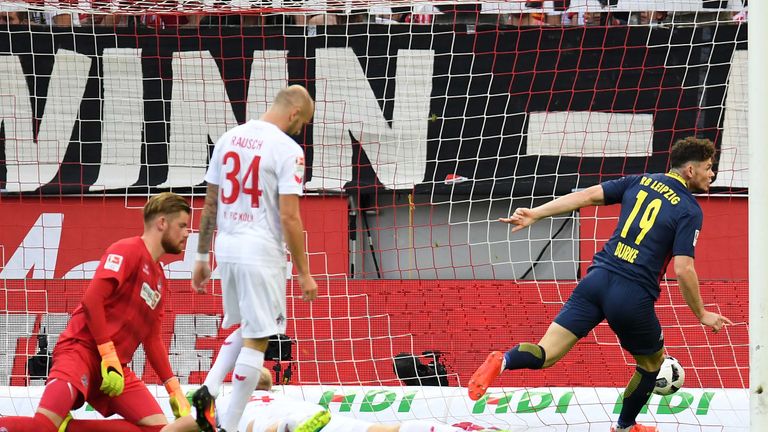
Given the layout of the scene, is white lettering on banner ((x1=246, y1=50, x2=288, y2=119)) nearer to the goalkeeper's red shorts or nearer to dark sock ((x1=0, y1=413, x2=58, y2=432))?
the goalkeeper's red shorts

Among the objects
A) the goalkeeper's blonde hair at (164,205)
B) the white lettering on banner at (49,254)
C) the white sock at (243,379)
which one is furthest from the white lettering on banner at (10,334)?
the white sock at (243,379)

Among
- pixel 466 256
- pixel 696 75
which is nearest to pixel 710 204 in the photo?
pixel 696 75

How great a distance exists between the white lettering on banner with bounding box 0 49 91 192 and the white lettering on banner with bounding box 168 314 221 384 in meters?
2.09

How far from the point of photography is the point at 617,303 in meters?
6.66

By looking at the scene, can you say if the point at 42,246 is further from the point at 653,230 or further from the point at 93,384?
the point at 653,230

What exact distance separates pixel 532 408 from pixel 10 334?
17.1 ft

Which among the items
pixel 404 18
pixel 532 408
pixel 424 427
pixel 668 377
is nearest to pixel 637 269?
pixel 668 377

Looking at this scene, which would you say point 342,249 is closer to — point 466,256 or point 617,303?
point 466,256

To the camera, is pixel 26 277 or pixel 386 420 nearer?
pixel 386 420

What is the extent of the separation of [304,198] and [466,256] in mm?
1867

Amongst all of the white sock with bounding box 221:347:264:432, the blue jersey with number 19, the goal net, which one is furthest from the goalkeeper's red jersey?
the goal net

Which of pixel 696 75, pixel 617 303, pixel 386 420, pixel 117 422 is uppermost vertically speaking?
pixel 696 75

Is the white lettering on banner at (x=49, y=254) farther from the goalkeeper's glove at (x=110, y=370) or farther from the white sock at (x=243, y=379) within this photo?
the white sock at (x=243, y=379)

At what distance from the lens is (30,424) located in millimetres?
5934
